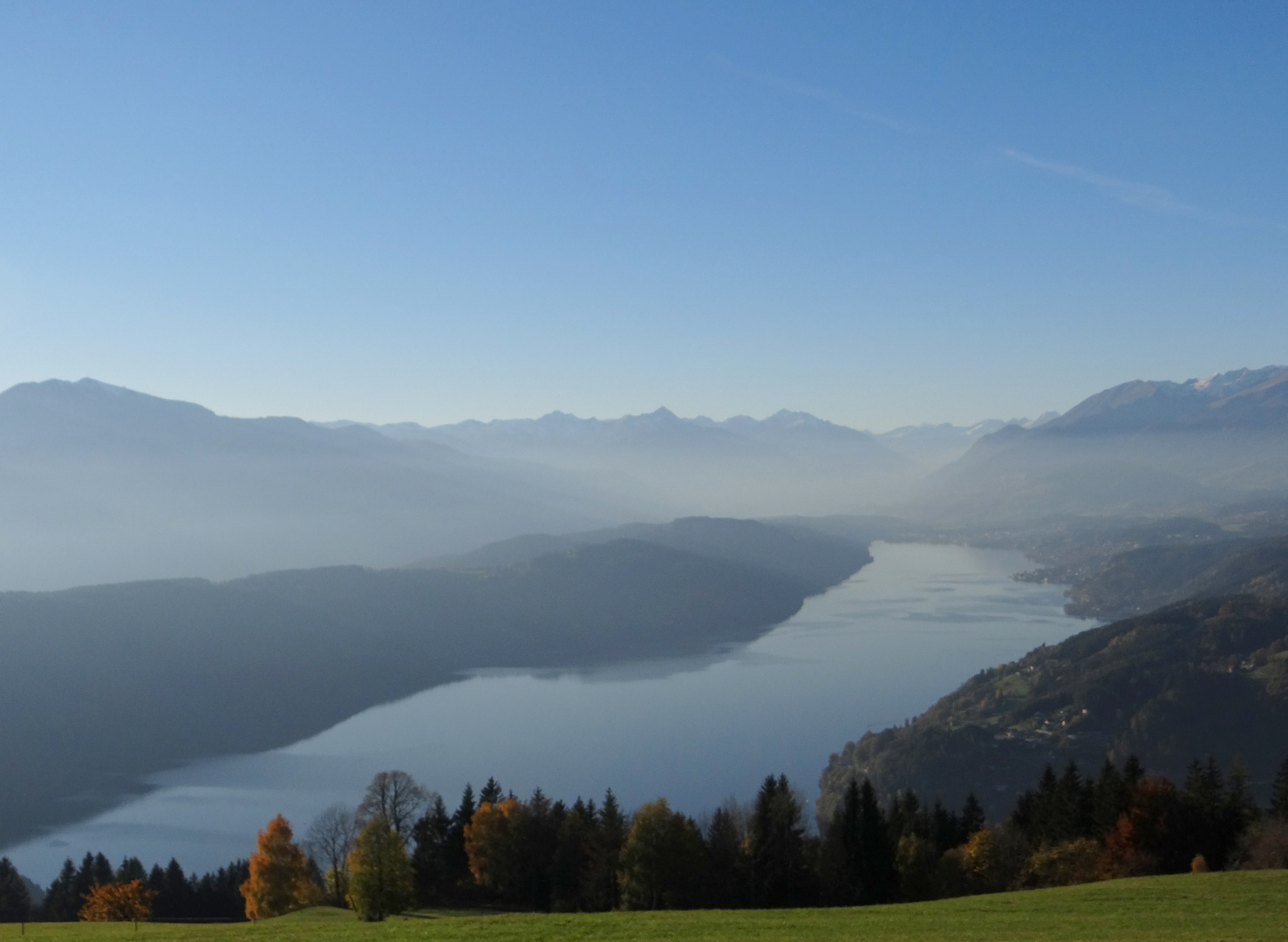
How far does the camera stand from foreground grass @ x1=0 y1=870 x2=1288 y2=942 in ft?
52.1

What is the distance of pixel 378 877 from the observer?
27688mm

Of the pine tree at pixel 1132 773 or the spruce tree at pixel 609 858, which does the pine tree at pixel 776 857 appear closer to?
the spruce tree at pixel 609 858

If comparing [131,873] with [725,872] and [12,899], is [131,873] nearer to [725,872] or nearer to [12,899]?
[12,899]

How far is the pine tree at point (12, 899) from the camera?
39.9 metres

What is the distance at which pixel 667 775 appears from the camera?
82.5 m

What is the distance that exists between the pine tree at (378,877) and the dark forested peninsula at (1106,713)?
48.4 meters

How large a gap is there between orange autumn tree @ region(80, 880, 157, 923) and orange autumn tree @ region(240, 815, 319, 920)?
214 inches

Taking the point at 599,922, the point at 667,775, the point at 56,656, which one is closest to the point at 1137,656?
the point at 667,775

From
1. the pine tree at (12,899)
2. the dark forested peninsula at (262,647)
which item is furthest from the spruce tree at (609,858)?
the dark forested peninsula at (262,647)

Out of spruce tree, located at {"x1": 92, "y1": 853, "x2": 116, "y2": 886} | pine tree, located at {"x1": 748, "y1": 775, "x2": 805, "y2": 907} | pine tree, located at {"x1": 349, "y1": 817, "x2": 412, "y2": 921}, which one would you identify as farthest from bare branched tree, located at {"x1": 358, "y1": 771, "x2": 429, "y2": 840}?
pine tree, located at {"x1": 748, "y1": 775, "x2": 805, "y2": 907}

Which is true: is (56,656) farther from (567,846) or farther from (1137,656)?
(1137,656)

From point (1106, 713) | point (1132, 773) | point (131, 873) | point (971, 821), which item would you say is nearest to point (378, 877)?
point (971, 821)

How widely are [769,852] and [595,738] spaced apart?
2649 inches

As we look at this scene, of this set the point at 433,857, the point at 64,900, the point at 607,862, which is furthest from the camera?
the point at 64,900
